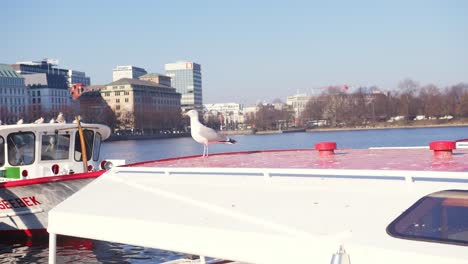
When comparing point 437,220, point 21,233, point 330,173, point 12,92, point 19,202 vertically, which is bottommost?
point 21,233

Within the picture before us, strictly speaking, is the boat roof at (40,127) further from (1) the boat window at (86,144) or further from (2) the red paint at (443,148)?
(2) the red paint at (443,148)

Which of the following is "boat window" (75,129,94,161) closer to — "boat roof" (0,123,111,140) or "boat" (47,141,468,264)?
"boat roof" (0,123,111,140)

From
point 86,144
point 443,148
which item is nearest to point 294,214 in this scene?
point 443,148

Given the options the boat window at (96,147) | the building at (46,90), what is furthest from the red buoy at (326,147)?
the building at (46,90)

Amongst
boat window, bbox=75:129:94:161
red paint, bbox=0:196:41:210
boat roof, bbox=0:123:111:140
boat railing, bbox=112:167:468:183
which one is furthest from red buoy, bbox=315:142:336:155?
boat window, bbox=75:129:94:161

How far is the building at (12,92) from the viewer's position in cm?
14238

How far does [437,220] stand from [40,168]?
14706 millimetres

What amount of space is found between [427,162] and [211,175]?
150 centimetres

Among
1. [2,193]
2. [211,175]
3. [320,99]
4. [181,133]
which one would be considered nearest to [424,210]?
[211,175]

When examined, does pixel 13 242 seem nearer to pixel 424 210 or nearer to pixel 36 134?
pixel 36 134

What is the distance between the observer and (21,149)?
16.5 metres

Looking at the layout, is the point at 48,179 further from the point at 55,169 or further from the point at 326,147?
the point at 326,147

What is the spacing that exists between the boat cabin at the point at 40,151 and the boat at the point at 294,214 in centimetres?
1267

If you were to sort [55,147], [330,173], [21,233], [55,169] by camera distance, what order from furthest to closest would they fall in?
1. [55,147]
2. [55,169]
3. [21,233]
4. [330,173]
